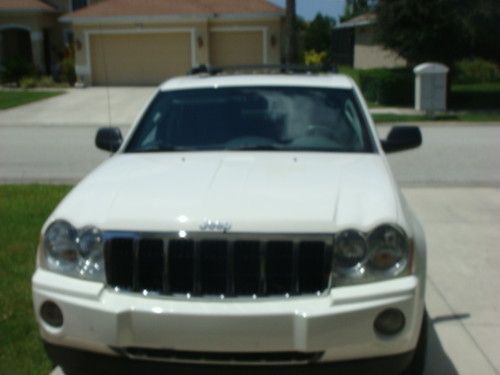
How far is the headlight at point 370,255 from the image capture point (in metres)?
3.95

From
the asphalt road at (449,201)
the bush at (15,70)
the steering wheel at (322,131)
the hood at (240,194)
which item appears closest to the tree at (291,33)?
the asphalt road at (449,201)

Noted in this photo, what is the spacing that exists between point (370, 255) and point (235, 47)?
31.1 meters

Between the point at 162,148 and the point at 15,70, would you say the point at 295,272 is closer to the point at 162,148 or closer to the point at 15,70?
the point at 162,148

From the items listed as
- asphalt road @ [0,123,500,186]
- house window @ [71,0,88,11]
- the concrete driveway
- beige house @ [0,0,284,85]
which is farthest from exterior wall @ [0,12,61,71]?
asphalt road @ [0,123,500,186]

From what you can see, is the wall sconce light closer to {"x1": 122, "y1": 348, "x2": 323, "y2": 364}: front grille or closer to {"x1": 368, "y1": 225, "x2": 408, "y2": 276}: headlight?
{"x1": 368, "y1": 225, "x2": 408, "y2": 276}: headlight

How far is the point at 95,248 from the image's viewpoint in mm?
4078

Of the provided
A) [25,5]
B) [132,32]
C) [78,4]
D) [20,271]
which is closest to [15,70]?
[25,5]

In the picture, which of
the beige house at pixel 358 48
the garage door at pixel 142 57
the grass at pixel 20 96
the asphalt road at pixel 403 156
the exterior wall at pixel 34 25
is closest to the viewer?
the asphalt road at pixel 403 156

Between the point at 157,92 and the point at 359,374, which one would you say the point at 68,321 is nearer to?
the point at 359,374

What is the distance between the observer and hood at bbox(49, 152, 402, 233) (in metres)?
3.98

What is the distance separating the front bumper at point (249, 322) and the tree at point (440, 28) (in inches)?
785

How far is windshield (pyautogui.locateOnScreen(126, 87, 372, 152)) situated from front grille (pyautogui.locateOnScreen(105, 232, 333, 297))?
4.99 ft

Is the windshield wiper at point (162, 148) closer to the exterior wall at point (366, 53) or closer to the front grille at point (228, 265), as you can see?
the front grille at point (228, 265)

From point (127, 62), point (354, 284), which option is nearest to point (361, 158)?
point (354, 284)
